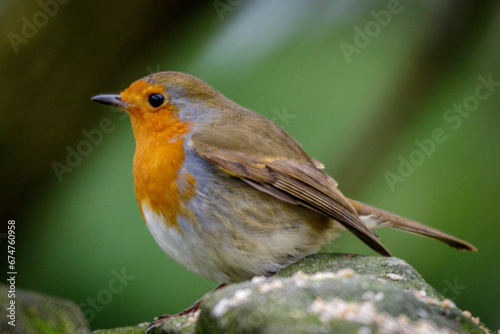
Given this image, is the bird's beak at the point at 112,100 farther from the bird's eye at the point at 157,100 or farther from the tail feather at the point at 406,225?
the tail feather at the point at 406,225

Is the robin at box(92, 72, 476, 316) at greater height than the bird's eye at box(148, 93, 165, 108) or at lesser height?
lesser

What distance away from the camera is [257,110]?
3.65 m

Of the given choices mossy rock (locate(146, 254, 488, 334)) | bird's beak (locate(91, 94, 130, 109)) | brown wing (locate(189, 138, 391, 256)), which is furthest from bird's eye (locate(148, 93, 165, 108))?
mossy rock (locate(146, 254, 488, 334))

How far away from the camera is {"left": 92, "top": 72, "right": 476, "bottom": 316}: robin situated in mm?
2672

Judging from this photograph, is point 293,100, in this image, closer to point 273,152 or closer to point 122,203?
point 273,152

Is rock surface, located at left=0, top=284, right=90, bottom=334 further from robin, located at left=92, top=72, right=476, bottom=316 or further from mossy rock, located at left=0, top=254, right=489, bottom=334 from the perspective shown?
robin, located at left=92, top=72, right=476, bottom=316

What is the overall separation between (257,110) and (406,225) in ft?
3.51

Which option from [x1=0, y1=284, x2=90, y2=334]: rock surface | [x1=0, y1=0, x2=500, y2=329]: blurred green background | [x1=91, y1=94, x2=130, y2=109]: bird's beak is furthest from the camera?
[x1=0, y1=0, x2=500, y2=329]: blurred green background

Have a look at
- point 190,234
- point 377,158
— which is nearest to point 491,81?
point 377,158

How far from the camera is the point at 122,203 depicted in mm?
3393

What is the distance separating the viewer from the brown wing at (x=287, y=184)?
277cm

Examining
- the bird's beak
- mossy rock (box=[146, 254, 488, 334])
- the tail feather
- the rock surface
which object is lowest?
the tail feather

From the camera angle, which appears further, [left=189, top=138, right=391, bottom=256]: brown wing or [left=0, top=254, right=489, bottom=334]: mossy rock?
[left=189, top=138, right=391, bottom=256]: brown wing

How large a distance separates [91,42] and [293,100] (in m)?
1.15
